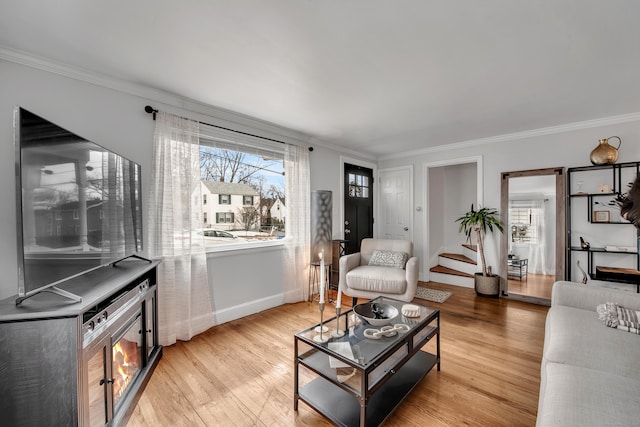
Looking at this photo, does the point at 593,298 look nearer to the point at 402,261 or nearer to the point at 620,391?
the point at 620,391

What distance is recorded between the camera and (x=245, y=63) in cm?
197

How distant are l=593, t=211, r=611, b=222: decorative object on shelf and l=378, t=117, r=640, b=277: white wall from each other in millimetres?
621

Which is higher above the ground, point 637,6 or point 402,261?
point 637,6

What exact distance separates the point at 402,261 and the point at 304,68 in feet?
8.11

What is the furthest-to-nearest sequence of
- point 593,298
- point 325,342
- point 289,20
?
point 593,298, point 325,342, point 289,20

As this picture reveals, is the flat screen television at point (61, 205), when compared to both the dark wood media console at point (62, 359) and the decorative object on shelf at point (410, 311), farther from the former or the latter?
the decorative object on shelf at point (410, 311)

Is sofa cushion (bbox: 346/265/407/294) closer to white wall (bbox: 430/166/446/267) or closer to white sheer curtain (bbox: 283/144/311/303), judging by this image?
white sheer curtain (bbox: 283/144/311/303)

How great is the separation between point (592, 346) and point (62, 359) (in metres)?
2.66

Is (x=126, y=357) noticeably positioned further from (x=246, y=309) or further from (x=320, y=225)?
(x=320, y=225)

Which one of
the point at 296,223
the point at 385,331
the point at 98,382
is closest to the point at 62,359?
the point at 98,382

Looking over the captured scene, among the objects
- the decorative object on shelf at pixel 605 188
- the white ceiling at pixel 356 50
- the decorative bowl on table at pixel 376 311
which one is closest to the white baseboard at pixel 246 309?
the decorative bowl on table at pixel 376 311

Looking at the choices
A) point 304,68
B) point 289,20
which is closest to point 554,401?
point 289,20

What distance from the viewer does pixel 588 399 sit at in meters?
1.06

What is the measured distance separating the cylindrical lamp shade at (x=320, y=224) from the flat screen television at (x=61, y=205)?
7.25 feet
